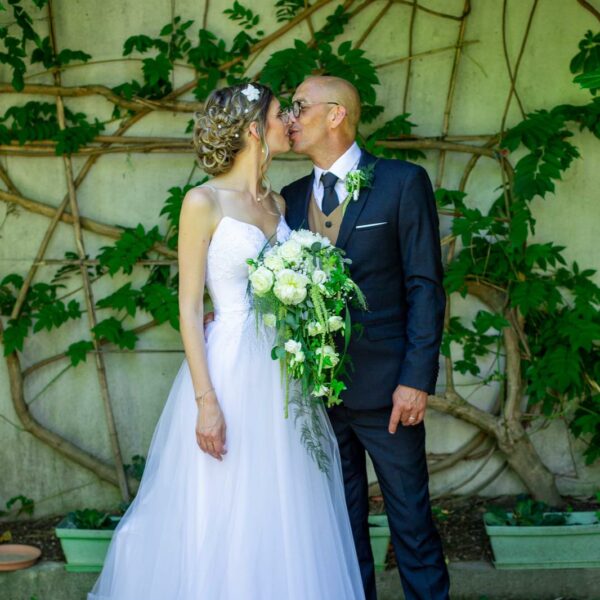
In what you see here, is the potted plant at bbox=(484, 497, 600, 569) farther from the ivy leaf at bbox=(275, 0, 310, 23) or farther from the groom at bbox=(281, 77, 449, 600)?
the ivy leaf at bbox=(275, 0, 310, 23)

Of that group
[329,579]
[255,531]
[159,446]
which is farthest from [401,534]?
[159,446]

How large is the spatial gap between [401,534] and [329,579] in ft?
1.09

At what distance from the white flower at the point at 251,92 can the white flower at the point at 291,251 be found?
1.87 ft

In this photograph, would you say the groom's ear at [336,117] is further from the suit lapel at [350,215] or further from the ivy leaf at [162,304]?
the ivy leaf at [162,304]

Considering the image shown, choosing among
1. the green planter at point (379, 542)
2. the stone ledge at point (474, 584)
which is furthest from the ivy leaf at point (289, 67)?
the stone ledge at point (474, 584)

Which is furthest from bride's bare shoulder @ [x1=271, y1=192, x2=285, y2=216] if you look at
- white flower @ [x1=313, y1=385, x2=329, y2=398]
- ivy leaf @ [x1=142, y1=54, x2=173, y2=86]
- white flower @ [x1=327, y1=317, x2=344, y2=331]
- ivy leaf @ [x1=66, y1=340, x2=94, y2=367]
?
ivy leaf @ [x1=66, y1=340, x2=94, y2=367]

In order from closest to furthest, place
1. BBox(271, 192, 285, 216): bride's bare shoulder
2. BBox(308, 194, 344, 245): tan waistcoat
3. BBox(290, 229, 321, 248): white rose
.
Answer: BBox(290, 229, 321, 248): white rose < BBox(308, 194, 344, 245): tan waistcoat < BBox(271, 192, 285, 216): bride's bare shoulder

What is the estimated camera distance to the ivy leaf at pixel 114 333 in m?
4.58

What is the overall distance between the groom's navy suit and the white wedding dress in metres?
0.17

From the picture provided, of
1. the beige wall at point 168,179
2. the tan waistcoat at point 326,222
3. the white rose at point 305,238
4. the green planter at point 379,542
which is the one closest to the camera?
the white rose at point 305,238

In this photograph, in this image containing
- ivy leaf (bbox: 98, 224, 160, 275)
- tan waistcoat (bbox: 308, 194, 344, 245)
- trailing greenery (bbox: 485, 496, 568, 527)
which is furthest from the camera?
ivy leaf (bbox: 98, 224, 160, 275)

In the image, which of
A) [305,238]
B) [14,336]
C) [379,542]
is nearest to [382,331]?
[305,238]

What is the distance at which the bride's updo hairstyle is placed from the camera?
10.7ft

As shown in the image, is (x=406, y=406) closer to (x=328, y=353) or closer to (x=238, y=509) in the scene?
(x=328, y=353)
